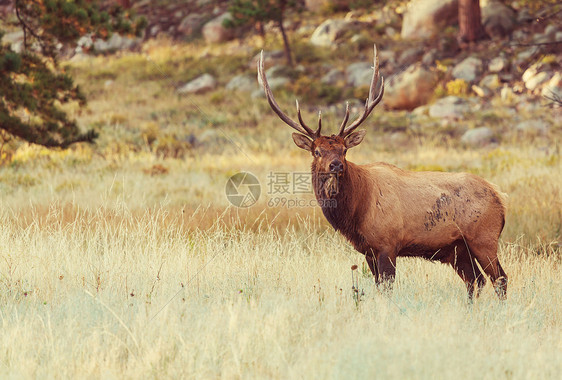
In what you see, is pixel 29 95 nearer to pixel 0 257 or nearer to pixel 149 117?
pixel 0 257

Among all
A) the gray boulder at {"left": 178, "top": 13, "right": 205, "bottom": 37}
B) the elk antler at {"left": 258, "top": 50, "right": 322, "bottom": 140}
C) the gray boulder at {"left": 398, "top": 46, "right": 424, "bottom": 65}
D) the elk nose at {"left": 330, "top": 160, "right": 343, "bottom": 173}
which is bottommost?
the elk nose at {"left": 330, "top": 160, "right": 343, "bottom": 173}

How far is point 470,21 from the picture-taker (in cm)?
2414

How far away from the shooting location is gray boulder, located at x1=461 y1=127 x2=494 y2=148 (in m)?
18.1

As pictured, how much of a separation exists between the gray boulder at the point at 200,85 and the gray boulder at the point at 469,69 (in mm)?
10030

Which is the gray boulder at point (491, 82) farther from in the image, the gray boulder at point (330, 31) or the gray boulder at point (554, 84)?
the gray boulder at point (330, 31)

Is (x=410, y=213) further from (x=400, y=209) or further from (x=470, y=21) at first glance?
(x=470, y=21)

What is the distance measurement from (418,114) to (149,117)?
9.57m

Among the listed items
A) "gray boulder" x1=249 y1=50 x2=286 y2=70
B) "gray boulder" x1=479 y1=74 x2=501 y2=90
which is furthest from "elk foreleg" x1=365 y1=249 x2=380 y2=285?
"gray boulder" x1=249 y1=50 x2=286 y2=70

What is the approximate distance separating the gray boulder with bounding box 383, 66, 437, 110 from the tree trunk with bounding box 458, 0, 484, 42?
105 inches

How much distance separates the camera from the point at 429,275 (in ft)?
21.9

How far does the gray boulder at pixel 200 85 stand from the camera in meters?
26.7

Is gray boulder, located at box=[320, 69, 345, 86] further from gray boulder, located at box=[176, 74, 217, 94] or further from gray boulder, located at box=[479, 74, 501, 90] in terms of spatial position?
gray boulder, located at box=[479, 74, 501, 90]

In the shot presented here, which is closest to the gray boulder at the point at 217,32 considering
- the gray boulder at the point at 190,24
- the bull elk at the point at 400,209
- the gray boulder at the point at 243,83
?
the gray boulder at the point at 190,24

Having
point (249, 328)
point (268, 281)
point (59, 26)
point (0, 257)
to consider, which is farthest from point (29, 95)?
point (249, 328)
